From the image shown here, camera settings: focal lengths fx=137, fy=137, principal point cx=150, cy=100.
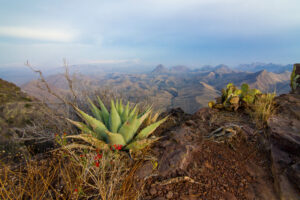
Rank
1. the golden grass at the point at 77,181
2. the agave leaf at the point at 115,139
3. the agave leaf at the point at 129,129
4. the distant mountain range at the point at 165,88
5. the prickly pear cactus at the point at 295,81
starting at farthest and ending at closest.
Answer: the prickly pear cactus at the point at 295,81, the distant mountain range at the point at 165,88, the agave leaf at the point at 129,129, the agave leaf at the point at 115,139, the golden grass at the point at 77,181

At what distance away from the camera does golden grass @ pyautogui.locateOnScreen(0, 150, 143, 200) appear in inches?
61.9

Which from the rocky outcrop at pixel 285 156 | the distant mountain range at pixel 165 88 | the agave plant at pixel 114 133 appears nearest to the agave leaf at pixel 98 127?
the agave plant at pixel 114 133

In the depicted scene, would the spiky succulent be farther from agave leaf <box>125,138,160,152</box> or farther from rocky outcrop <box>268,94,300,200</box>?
agave leaf <box>125,138,160,152</box>

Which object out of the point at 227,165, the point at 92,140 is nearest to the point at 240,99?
the point at 227,165

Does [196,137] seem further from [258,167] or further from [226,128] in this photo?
[258,167]

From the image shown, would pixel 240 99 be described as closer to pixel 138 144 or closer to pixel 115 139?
pixel 138 144

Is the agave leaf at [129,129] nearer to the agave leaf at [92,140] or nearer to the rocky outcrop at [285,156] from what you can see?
the agave leaf at [92,140]

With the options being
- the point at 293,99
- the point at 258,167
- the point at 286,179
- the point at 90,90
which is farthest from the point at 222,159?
the point at 90,90

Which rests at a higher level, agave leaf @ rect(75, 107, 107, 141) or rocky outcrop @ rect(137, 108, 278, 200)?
agave leaf @ rect(75, 107, 107, 141)

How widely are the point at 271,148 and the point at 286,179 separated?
23.2 inches

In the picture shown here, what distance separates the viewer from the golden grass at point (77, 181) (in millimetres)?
1572

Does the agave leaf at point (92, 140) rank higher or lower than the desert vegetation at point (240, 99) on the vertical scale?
lower

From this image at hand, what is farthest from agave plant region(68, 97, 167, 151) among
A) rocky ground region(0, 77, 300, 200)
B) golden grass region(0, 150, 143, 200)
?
rocky ground region(0, 77, 300, 200)

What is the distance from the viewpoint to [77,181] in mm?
1736
